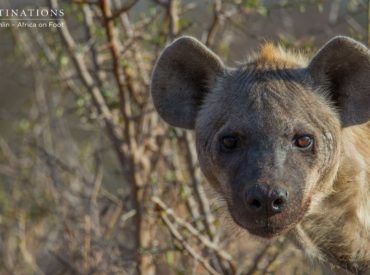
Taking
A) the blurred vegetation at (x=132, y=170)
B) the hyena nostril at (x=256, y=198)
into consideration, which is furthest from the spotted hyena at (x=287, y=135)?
the blurred vegetation at (x=132, y=170)

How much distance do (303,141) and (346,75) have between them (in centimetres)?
46

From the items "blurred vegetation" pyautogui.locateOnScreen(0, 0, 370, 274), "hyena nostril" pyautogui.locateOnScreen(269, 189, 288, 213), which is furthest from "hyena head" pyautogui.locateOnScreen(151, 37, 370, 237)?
Answer: "blurred vegetation" pyautogui.locateOnScreen(0, 0, 370, 274)

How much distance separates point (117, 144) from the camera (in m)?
5.65

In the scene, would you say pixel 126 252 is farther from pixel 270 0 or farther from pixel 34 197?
pixel 270 0

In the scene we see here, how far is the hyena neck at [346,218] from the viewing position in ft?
13.0

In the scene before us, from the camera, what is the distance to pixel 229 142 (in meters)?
3.87

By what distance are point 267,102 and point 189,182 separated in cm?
196

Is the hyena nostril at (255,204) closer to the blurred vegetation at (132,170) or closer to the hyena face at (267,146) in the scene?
the hyena face at (267,146)

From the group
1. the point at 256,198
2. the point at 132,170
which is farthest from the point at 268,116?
the point at 132,170

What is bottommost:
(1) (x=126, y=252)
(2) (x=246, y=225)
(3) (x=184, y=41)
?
(1) (x=126, y=252)

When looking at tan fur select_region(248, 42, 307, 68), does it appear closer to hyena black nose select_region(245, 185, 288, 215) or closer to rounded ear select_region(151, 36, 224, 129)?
rounded ear select_region(151, 36, 224, 129)

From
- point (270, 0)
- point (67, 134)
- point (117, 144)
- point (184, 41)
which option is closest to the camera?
point (184, 41)

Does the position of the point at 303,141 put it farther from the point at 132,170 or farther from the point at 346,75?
the point at 132,170

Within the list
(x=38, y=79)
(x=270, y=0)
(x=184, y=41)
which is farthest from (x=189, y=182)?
(x=38, y=79)
